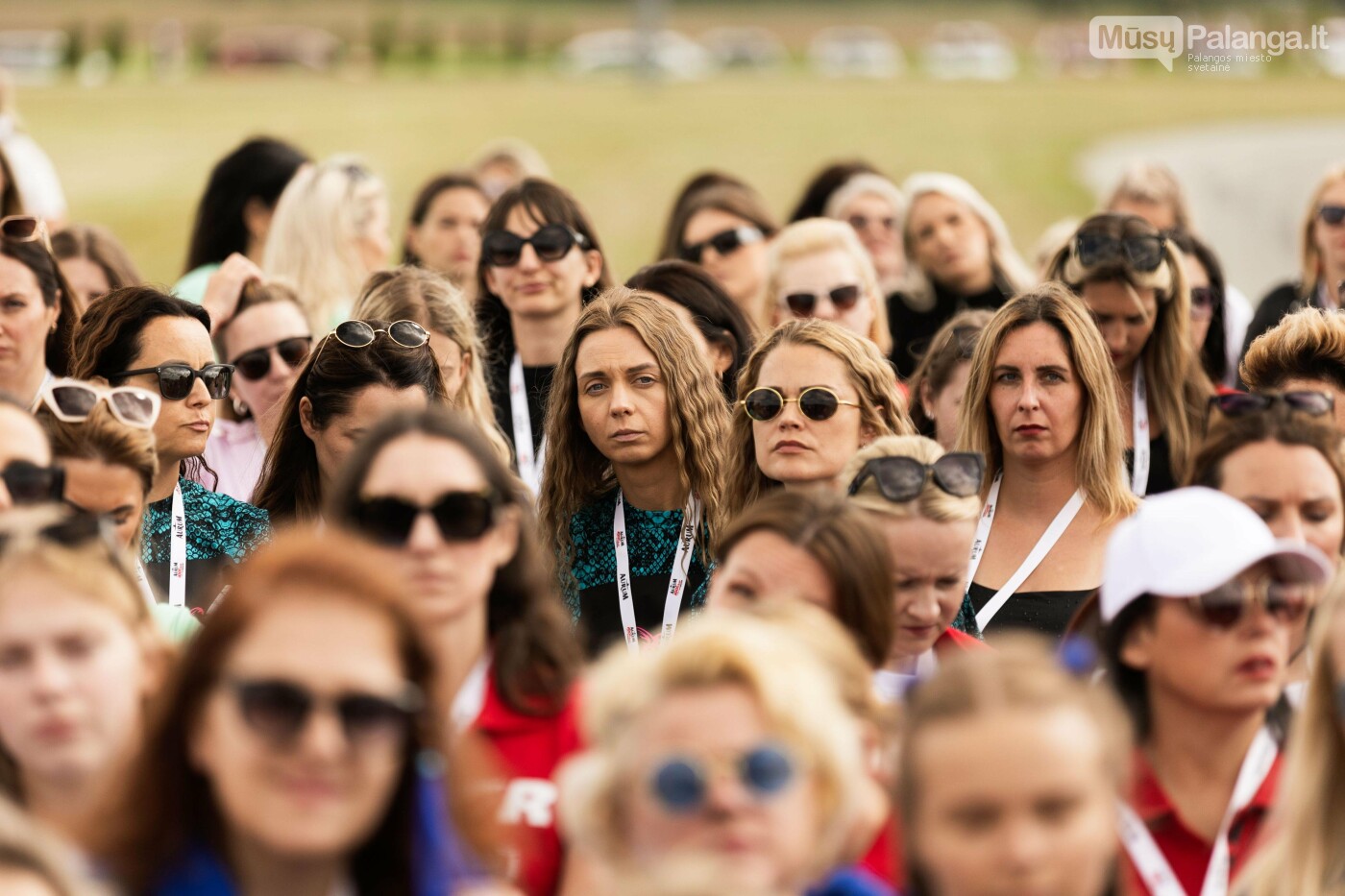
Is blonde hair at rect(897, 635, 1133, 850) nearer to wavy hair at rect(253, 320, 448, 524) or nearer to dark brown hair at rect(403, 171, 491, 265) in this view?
wavy hair at rect(253, 320, 448, 524)

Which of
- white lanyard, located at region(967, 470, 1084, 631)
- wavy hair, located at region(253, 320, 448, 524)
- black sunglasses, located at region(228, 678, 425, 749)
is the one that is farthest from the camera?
white lanyard, located at region(967, 470, 1084, 631)

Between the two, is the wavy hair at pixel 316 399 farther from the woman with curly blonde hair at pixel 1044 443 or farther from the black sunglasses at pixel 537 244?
the woman with curly blonde hair at pixel 1044 443

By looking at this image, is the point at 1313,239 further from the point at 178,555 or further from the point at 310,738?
the point at 310,738

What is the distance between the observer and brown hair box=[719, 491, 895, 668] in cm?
457

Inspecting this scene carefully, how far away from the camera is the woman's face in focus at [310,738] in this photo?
3.30 meters

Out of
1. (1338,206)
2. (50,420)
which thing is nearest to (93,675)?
(50,420)

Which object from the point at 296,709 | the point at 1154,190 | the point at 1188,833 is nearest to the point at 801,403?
the point at 1188,833

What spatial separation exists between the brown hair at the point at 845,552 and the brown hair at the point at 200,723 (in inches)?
51.5

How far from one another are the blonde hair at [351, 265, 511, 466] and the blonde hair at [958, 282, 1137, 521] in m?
1.79

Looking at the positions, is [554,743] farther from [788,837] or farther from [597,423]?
[597,423]

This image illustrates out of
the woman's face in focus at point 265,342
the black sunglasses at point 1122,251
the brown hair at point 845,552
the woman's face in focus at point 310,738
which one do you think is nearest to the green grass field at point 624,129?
the woman's face in focus at point 265,342

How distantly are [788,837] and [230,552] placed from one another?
3470 millimetres

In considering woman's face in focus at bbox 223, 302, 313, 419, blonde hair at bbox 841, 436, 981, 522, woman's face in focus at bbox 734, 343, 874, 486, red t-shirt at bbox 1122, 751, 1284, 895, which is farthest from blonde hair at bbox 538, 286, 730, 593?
red t-shirt at bbox 1122, 751, 1284, 895

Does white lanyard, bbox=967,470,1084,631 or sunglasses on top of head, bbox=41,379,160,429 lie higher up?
sunglasses on top of head, bbox=41,379,160,429
